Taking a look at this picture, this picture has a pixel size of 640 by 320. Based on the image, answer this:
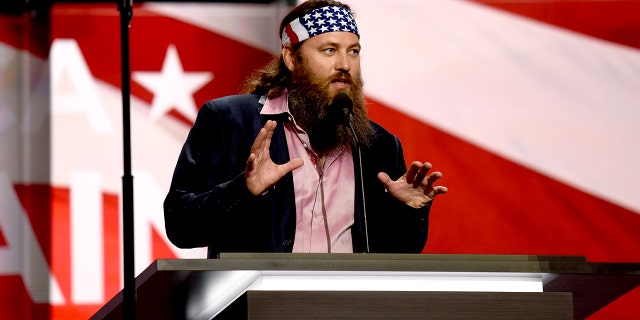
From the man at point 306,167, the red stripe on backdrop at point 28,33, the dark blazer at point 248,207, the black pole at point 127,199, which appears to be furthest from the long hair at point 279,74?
the red stripe on backdrop at point 28,33

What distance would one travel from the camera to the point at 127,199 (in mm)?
2436

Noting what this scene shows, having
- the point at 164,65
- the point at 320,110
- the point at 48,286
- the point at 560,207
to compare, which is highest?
the point at 164,65

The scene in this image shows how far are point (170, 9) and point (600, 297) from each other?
124 inches

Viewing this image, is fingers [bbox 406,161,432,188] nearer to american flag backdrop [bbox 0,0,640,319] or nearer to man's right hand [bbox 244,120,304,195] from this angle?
man's right hand [bbox 244,120,304,195]

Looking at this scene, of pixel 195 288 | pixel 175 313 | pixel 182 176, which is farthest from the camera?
pixel 182 176

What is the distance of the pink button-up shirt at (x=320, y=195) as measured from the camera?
329 centimetres

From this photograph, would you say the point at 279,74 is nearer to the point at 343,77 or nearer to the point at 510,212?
the point at 343,77

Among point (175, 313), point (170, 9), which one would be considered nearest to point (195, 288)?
point (175, 313)

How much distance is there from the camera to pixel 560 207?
482cm

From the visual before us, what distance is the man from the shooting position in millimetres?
3010

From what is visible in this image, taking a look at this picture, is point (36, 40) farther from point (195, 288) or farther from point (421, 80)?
point (195, 288)

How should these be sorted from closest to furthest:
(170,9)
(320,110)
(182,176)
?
(182,176), (320,110), (170,9)

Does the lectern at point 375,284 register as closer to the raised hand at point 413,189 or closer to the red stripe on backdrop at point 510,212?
the raised hand at point 413,189

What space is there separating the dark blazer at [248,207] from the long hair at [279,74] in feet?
0.41
